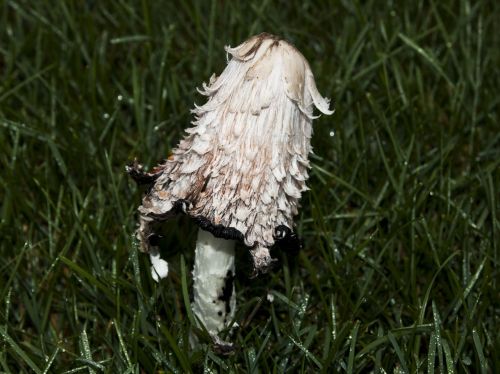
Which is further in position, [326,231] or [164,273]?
[326,231]

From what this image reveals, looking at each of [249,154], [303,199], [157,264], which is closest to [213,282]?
[157,264]

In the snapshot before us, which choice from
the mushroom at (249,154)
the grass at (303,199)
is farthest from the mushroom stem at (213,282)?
the mushroom at (249,154)

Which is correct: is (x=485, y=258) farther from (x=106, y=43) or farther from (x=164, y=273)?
(x=106, y=43)

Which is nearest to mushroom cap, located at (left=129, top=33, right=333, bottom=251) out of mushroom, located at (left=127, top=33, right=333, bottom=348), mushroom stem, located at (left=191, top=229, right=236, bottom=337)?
mushroom, located at (left=127, top=33, right=333, bottom=348)

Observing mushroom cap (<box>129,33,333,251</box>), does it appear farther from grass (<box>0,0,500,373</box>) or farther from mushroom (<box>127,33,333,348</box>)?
grass (<box>0,0,500,373</box>)

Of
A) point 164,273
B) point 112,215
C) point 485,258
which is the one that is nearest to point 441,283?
point 485,258

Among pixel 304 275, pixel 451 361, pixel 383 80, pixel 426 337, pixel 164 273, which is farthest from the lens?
pixel 383 80
